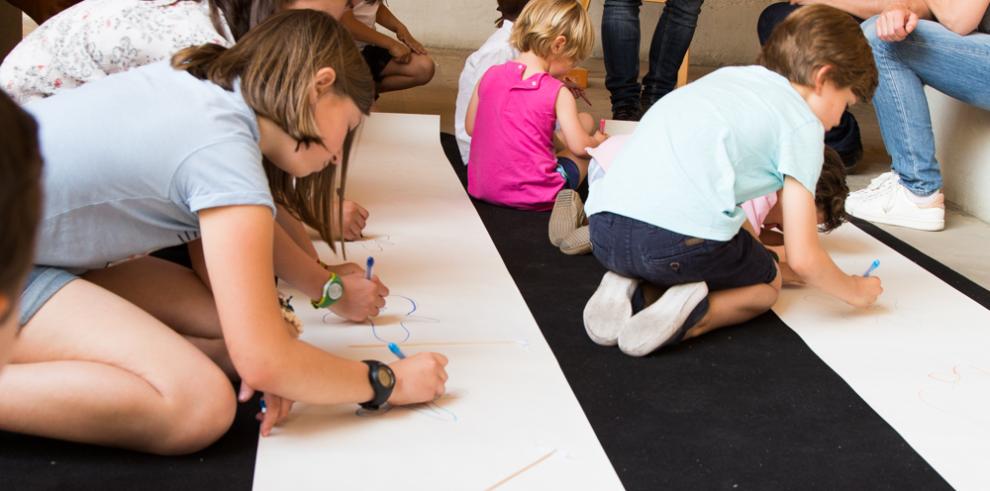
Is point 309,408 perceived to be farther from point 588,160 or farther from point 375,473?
point 588,160

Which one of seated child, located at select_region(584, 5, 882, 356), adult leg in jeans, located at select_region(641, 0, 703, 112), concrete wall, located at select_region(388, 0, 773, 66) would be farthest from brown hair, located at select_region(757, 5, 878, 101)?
concrete wall, located at select_region(388, 0, 773, 66)

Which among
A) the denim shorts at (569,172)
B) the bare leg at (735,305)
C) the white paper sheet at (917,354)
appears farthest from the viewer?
the denim shorts at (569,172)

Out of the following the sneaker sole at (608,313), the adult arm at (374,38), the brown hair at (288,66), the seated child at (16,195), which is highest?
the seated child at (16,195)

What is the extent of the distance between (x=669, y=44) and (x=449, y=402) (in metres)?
2.43

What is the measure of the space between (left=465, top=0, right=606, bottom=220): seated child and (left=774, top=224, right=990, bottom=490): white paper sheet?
718mm

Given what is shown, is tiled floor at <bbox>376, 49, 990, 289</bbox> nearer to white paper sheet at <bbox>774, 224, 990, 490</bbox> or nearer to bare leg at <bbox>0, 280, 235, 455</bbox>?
white paper sheet at <bbox>774, 224, 990, 490</bbox>

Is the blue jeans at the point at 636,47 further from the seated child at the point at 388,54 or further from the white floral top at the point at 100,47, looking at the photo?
the white floral top at the point at 100,47

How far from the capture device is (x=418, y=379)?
1.48m

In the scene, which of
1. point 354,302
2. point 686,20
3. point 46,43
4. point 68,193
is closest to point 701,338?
point 354,302

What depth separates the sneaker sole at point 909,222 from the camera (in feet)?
9.12

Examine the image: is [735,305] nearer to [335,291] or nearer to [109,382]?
[335,291]

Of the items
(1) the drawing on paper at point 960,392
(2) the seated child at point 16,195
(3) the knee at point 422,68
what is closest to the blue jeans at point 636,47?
(3) the knee at point 422,68

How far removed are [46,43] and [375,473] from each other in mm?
1001

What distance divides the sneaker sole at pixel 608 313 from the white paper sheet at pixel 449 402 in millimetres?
100
